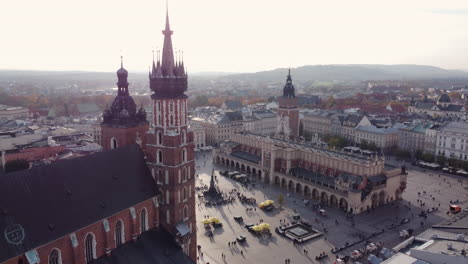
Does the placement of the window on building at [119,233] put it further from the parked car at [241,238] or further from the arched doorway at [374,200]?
the arched doorway at [374,200]

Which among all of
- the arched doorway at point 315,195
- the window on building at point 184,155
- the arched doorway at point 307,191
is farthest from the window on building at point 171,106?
the arched doorway at point 307,191

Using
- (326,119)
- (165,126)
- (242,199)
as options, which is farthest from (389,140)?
(165,126)

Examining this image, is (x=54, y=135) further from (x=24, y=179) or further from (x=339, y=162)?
(x=24, y=179)

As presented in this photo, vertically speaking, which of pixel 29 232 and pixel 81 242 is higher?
pixel 29 232

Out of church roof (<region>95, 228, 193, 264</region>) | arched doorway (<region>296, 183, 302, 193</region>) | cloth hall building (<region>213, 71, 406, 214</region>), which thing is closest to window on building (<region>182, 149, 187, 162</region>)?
church roof (<region>95, 228, 193, 264</region>)

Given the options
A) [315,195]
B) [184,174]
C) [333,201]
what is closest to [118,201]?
[184,174]
